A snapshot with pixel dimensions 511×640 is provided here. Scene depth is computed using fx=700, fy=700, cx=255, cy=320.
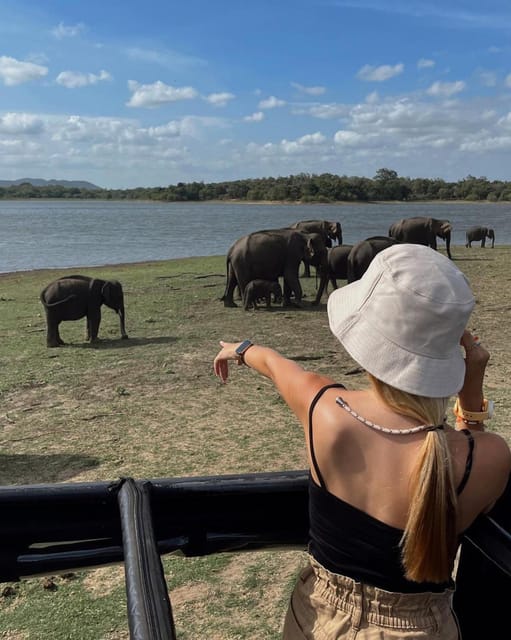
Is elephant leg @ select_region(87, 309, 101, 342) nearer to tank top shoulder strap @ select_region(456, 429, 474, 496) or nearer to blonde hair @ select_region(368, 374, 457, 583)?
blonde hair @ select_region(368, 374, 457, 583)

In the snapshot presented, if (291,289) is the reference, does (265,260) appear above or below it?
above

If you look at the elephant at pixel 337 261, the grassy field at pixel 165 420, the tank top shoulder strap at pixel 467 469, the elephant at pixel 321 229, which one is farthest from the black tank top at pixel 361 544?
the elephant at pixel 321 229

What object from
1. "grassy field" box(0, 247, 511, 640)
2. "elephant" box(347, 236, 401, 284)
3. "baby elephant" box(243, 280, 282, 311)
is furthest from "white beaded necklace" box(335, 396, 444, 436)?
"elephant" box(347, 236, 401, 284)

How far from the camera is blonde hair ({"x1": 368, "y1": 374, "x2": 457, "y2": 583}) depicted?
5.04 ft

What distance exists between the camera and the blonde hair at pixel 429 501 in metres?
1.54

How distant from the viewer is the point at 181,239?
41844mm

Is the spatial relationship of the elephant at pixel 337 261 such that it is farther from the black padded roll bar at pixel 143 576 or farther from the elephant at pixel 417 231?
the black padded roll bar at pixel 143 576

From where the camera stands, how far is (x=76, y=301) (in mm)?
9680

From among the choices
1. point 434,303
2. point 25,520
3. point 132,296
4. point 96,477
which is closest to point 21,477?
point 96,477

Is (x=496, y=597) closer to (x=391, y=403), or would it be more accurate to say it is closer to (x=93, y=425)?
(x=391, y=403)

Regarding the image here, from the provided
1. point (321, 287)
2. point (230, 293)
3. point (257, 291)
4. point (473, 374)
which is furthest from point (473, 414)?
point (321, 287)

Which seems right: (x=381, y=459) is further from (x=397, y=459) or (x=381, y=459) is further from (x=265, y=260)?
(x=265, y=260)

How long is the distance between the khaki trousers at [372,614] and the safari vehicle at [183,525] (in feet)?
0.67

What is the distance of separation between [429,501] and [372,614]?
0.37m
